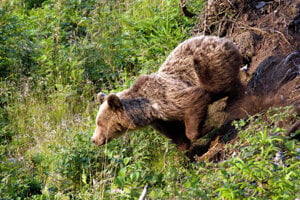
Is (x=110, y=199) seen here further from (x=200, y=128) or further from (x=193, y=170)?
(x=200, y=128)

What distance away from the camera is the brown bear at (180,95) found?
646 cm

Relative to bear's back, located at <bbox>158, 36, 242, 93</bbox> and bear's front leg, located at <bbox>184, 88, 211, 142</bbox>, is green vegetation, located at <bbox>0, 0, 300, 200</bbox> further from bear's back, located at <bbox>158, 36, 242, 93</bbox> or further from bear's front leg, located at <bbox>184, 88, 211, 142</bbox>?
bear's back, located at <bbox>158, 36, 242, 93</bbox>

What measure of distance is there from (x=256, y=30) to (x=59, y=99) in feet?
11.3

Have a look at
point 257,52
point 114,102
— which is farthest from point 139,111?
point 257,52

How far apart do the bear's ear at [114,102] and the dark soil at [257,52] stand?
1.18m

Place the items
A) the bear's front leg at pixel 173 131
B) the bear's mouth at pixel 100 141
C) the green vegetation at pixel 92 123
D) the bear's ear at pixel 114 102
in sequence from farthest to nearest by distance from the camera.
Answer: the bear's front leg at pixel 173 131, the bear's mouth at pixel 100 141, the bear's ear at pixel 114 102, the green vegetation at pixel 92 123

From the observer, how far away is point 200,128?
6.51m

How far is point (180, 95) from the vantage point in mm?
6477

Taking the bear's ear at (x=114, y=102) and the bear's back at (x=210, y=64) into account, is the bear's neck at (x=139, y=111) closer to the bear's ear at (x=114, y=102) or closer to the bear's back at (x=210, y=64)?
the bear's ear at (x=114, y=102)

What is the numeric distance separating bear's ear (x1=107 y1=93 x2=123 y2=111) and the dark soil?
1177 millimetres

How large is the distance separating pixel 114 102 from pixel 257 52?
233 centimetres

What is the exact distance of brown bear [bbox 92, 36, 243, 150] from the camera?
6.46m

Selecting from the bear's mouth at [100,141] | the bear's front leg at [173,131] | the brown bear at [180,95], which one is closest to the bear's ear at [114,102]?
the brown bear at [180,95]

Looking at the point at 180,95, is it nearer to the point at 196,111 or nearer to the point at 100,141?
the point at 196,111
